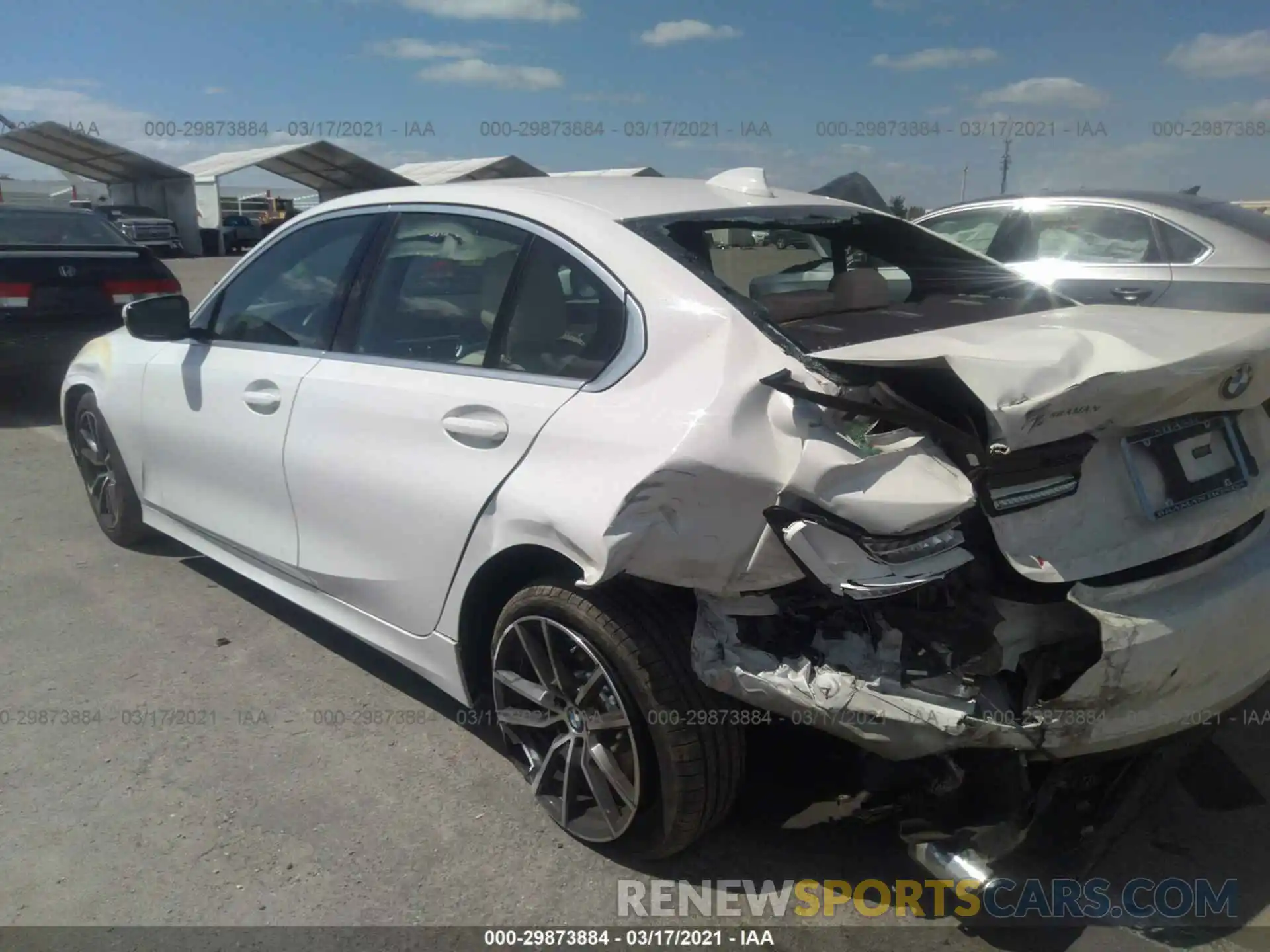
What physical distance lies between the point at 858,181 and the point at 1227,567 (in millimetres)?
2605

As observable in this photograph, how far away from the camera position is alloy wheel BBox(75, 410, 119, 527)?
469 cm

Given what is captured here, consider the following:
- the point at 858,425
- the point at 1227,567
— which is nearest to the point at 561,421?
the point at 858,425

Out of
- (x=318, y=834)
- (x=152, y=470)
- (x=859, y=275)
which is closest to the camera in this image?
(x=318, y=834)

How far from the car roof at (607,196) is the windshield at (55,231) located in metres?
5.95

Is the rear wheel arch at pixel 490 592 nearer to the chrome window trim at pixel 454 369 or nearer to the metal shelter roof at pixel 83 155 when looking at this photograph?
the chrome window trim at pixel 454 369

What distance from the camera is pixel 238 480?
11.7 feet

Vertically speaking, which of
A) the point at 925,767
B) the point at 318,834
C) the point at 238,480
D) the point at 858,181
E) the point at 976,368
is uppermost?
the point at 858,181

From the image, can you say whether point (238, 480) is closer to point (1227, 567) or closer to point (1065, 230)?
point (1227, 567)

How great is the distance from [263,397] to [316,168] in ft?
94.1

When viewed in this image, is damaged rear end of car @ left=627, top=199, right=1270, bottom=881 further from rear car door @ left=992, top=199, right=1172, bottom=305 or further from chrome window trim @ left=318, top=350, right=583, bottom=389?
rear car door @ left=992, top=199, right=1172, bottom=305

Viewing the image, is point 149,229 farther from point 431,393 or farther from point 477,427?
point 477,427

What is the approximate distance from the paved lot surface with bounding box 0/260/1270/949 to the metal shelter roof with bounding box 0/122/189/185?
99.6ft

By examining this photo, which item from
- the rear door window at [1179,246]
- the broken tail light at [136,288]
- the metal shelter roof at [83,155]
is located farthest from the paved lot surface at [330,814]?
the metal shelter roof at [83,155]

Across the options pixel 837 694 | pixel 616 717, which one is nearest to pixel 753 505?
pixel 837 694
